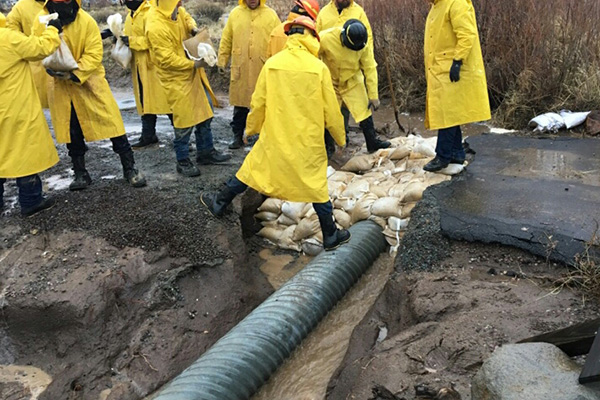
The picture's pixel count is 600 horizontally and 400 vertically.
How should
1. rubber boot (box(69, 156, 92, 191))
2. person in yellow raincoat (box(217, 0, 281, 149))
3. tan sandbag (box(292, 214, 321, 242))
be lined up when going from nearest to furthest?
rubber boot (box(69, 156, 92, 191))
tan sandbag (box(292, 214, 321, 242))
person in yellow raincoat (box(217, 0, 281, 149))

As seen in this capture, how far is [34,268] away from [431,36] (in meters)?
3.61

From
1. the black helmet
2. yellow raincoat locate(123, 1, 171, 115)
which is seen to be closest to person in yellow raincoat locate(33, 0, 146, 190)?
yellow raincoat locate(123, 1, 171, 115)

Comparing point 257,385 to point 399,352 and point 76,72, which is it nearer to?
point 399,352

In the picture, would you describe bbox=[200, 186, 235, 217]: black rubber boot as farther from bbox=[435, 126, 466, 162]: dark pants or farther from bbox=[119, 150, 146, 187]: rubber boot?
bbox=[435, 126, 466, 162]: dark pants

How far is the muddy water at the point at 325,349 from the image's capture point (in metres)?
3.26

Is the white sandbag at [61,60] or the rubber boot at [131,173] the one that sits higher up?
the white sandbag at [61,60]

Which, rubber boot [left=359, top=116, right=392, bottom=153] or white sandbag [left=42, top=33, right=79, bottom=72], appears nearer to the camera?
white sandbag [left=42, top=33, right=79, bottom=72]

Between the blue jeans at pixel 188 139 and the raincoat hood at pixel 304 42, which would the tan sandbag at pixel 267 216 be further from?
the raincoat hood at pixel 304 42

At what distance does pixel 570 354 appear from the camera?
7.69ft

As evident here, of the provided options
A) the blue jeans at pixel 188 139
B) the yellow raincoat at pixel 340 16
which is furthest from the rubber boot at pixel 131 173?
the yellow raincoat at pixel 340 16

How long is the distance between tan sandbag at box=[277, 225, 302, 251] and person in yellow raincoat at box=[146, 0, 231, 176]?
3.31 feet

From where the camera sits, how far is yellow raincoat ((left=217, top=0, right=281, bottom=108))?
18.1 feet

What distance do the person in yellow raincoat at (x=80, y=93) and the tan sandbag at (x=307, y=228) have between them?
5.69ft

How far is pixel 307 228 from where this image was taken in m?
4.82
